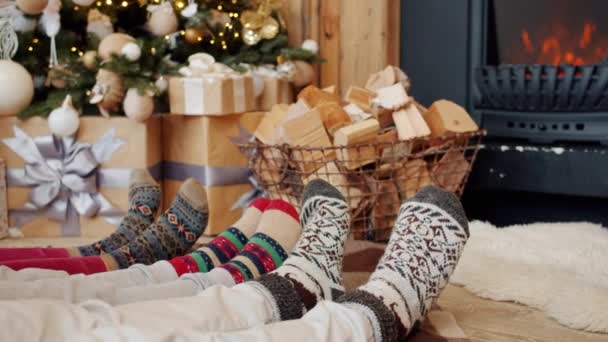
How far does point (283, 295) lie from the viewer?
1000 mm

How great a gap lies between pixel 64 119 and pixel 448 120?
102 centimetres

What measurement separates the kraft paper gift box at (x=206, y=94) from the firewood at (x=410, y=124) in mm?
459

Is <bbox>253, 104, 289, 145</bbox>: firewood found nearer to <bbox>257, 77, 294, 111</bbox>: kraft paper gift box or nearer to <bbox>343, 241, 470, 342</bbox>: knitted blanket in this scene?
<bbox>257, 77, 294, 111</bbox>: kraft paper gift box

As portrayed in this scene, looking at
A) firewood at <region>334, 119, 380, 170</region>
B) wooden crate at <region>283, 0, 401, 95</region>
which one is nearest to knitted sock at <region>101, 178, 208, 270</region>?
firewood at <region>334, 119, 380, 170</region>

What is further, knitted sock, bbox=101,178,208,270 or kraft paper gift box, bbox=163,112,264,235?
kraft paper gift box, bbox=163,112,264,235

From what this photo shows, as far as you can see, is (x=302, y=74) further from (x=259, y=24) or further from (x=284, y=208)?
(x=284, y=208)

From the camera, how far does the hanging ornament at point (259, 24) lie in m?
2.29

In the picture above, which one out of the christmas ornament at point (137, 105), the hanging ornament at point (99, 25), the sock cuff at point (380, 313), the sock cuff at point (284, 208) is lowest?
the sock cuff at point (380, 313)

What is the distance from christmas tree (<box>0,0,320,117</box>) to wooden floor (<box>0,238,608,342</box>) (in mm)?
1014

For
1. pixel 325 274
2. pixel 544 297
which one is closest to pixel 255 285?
pixel 325 274

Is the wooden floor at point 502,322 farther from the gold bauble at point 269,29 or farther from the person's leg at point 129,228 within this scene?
the gold bauble at point 269,29

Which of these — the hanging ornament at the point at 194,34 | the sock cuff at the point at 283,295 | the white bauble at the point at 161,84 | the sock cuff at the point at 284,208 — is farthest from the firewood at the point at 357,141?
the sock cuff at the point at 283,295

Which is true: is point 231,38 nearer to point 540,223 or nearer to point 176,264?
point 540,223

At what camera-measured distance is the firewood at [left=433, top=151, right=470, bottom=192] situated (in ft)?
6.37
